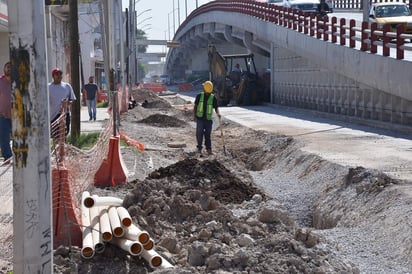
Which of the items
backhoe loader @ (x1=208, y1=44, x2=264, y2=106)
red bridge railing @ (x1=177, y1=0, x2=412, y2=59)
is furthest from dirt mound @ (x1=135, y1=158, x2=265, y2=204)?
backhoe loader @ (x1=208, y1=44, x2=264, y2=106)

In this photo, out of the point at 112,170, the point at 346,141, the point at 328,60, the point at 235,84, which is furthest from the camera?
the point at 235,84

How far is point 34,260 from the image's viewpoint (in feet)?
18.0

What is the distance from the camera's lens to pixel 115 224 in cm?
803

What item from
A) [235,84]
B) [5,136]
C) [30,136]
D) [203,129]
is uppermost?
[30,136]

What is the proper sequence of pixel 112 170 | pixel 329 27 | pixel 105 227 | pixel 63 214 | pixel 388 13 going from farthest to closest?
1. pixel 388 13
2. pixel 329 27
3. pixel 112 170
4. pixel 63 214
5. pixel 105 227

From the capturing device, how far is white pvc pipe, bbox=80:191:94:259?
7547 mm

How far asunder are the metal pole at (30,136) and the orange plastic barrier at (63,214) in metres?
2.67

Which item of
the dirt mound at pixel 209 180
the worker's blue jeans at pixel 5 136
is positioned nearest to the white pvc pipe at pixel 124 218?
the dirt mound at pixel 209 180

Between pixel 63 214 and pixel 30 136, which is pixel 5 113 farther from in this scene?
pixel 30 136

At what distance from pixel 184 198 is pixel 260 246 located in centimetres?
299

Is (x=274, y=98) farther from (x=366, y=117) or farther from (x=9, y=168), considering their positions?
(x=9, y=168)

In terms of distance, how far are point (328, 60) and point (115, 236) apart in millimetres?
20440

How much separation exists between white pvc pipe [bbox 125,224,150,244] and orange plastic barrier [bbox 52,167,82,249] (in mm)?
643

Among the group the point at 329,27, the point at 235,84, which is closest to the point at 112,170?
the point at 329,27
